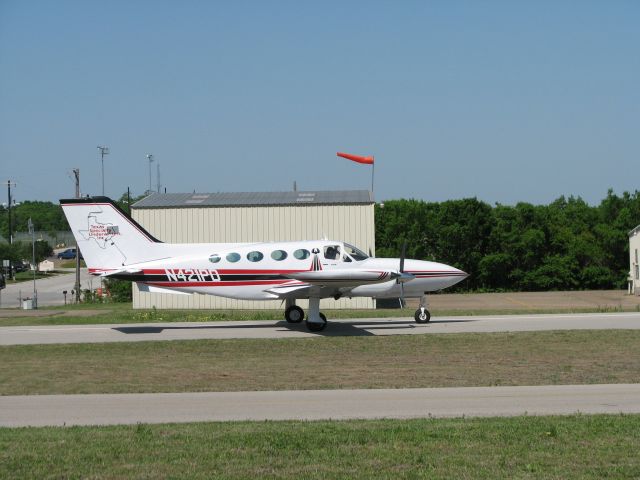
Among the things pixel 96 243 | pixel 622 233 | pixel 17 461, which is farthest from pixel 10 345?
pixel 622 233

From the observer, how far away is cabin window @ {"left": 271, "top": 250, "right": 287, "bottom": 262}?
25750 mm

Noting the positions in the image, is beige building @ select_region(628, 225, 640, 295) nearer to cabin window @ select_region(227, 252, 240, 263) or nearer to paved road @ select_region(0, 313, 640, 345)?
paved road @ select_region(0, 313, 640, 345)

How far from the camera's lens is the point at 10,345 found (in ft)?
74.6

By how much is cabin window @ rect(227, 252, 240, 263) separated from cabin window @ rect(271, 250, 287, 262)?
1088 millimetres

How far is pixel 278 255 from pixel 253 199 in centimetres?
1602

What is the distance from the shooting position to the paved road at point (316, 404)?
39.9ft

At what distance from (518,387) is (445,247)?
46247 mm

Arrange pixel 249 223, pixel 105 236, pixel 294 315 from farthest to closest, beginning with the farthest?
pixel 249 223, pixel 294 315, pixel 105 236

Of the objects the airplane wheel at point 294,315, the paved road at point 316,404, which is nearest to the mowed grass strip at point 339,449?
the paved road at point 316,404

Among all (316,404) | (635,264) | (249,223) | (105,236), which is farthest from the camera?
(635,264)

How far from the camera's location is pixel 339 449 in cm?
967

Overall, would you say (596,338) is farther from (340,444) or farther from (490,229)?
(490,229)

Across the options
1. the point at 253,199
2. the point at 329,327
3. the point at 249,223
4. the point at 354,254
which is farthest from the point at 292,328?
the point at 253,199

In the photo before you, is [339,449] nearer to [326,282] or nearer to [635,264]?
[326,282]
